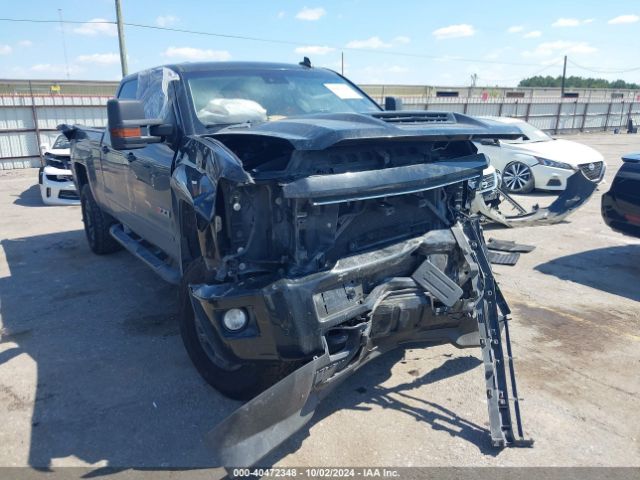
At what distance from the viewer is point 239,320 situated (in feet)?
8.73

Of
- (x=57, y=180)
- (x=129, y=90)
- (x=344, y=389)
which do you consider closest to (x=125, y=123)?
(x=344, y=389)

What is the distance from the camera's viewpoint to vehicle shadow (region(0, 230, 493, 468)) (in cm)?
290

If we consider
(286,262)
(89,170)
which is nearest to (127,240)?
(89,170)

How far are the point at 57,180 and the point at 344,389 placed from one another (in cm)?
896

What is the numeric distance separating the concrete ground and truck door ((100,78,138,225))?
84cm

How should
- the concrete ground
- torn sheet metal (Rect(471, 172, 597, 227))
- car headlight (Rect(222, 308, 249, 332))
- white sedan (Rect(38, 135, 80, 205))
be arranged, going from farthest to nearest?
1. white sedan (Rect(38, 135, 80, 205))
2. torn sheet metal (Rect(471, 172, 597, 227))
3. the concrete ground
4. car headlight (Rect(222, 308, 249, 332))

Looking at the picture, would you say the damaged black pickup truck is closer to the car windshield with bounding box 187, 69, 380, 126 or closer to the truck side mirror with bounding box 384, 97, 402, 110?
the car windshield with bounding box 187, 69, 380, 126

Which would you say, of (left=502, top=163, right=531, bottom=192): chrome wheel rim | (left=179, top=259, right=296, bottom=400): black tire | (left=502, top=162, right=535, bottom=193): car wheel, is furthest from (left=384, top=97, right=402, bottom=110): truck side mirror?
(left=502, top=163, right=531, bottom=192): chrome wheel rim

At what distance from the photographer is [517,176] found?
1050cm

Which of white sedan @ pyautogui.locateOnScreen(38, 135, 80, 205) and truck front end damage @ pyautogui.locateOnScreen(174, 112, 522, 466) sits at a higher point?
truck front end damage @ pyautogui.locateOnScreen(174, 112, 522, 466)

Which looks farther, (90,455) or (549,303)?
(549,303)

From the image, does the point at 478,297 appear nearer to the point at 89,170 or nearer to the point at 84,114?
the point at 89,170

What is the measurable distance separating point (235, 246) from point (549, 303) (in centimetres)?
338

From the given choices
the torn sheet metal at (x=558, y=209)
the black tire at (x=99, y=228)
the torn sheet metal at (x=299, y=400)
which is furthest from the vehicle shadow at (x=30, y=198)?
the torn sheet metal at (x=299, y=400)
